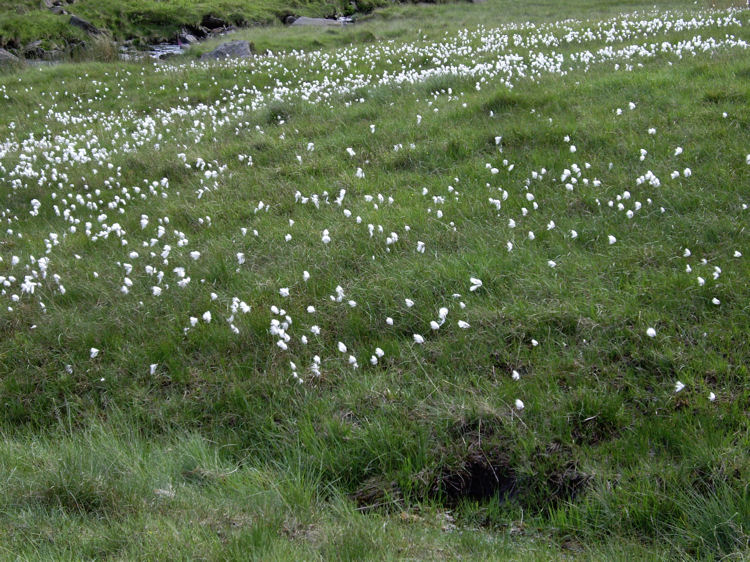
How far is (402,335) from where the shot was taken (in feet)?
17.1

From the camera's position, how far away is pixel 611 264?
214 inches

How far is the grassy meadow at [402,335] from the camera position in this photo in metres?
3.45

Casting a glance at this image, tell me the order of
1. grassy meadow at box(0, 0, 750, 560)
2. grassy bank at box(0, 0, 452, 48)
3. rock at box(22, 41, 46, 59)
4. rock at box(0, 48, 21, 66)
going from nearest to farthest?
1. grassy meadow at box(0, 0, 750, 560)
2. rock at box(0, 48, 21, 66)
3. rock at box(22, 41, 46, 59)
4. grassy bank at box(0, 0, 452, 48)

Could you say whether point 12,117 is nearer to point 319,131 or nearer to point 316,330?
point 319,131

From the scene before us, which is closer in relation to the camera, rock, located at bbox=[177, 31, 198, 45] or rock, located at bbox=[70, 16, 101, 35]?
rock, located at bbox=[70, 16, 101, 35]

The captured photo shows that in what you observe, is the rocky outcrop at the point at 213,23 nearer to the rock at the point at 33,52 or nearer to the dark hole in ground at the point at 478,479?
the rock at the point at 33,52

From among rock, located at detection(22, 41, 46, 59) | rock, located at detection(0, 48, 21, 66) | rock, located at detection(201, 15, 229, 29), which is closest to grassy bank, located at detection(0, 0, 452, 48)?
rock, located at detection(201, 15, 229, 29)

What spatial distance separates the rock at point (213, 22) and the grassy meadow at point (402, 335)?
99.7 feet

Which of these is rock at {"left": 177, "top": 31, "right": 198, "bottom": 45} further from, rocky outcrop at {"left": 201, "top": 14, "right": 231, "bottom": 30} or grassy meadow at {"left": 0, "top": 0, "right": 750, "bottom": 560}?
grassy meadow at {"left": 0, "top": 0, "right": 750, "bottom": 560}

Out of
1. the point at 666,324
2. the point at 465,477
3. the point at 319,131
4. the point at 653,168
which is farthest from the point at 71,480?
the point at 319,131

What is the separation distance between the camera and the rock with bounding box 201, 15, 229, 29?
1474 inches

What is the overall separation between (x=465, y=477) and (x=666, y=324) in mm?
2005

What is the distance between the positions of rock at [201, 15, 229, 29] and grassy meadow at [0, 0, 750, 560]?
99.7ft

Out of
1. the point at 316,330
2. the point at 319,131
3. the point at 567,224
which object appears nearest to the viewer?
the point at 316,330
